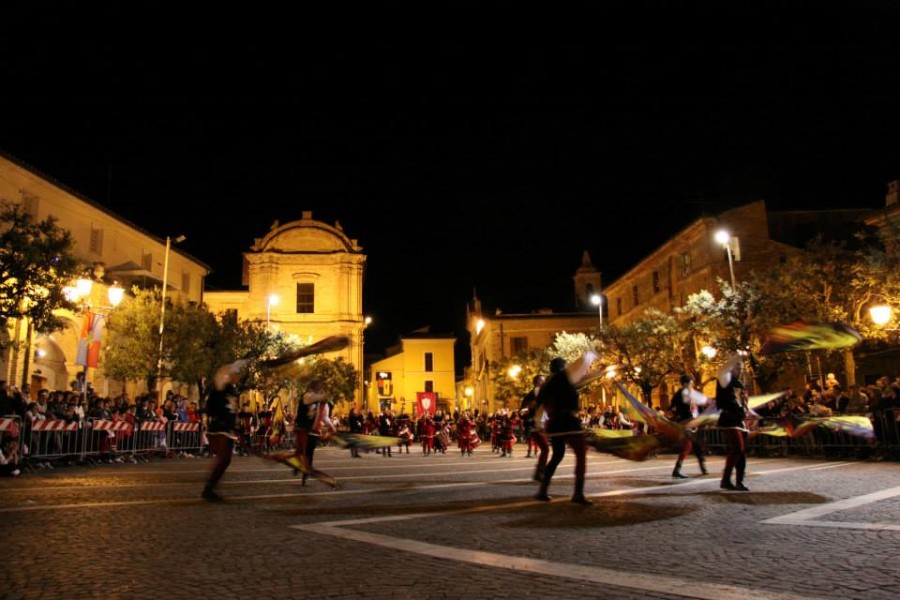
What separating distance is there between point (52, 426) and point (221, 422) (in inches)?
410

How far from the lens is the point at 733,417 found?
11258 millimetres

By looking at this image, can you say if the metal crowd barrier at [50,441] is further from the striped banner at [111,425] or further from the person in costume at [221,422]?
the person in costume at [221,422]

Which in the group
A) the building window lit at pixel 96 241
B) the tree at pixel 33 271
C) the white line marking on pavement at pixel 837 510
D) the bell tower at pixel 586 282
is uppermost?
the bell tower at pixel 586 282

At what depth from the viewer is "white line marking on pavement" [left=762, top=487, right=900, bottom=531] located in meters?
7.41

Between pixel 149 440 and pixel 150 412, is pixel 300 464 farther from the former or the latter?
pixel 150 412

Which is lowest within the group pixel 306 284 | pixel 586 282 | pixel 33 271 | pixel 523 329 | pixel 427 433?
pixel 427 433

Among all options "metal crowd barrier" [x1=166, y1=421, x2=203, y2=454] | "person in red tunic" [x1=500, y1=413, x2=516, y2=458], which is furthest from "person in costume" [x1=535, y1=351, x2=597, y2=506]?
"metal crowd barrier" [x1=166, y1=421, x2=203, y2=454]

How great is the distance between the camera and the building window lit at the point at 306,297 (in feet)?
226

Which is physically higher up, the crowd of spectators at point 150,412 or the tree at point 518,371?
the tree at point 518,371

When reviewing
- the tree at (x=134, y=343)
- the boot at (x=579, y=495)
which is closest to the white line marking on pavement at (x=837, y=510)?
the boot at (x=579, y=495)

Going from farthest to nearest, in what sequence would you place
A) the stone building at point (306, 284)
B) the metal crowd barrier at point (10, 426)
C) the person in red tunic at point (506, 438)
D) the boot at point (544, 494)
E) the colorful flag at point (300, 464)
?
the stone building at point (306, 284)
the person in red tunic at point (506, 438)
the metal crowd barrier at point (10, 426)
the colorful flag at point (300, 464)
the boot at point (544, 494)

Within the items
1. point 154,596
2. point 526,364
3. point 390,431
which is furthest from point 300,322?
point 154,596

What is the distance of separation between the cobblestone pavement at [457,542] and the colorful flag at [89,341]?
12426 millimetres

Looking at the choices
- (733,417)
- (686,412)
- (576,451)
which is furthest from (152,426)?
(733,417)
